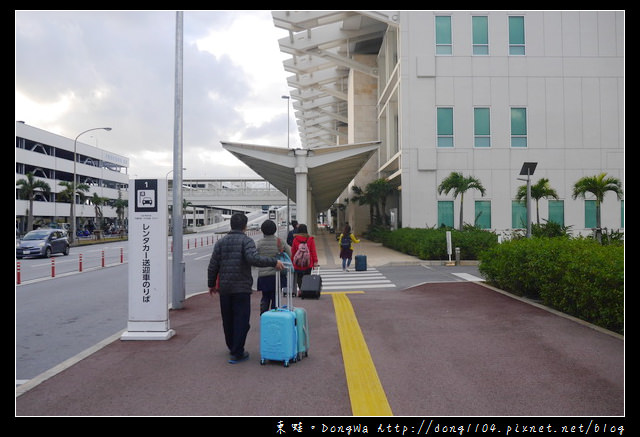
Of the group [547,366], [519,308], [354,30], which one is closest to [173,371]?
[547,366]

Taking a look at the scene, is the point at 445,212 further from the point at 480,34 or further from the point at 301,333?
the point at 301,333

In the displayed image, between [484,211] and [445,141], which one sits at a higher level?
[445,141]

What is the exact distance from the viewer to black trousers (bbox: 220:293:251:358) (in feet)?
17.5

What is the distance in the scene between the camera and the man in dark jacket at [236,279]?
5.34 meters

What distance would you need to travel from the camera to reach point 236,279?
539cm

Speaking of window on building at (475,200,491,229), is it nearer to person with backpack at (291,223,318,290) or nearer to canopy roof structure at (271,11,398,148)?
canopy roof structure at (271,11,398,148)

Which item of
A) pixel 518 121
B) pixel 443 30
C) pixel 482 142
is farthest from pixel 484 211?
pixel 443 30

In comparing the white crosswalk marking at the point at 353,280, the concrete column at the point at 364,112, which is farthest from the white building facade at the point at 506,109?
the concrete column at the point at 364,112

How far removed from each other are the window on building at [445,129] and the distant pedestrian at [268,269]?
68.5 feet

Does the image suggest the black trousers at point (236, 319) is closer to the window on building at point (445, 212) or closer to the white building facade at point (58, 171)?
the window on building at point (445, 212)

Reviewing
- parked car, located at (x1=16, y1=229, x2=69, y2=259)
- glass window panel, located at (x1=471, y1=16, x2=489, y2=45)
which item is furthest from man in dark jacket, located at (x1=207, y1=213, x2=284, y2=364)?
glass window panel, located at (x1=471, y1=16, x2=489, y2=45)

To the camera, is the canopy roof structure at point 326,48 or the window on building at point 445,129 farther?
the canopy roof structure at point 326,48

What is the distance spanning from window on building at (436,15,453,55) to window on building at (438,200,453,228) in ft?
29.1

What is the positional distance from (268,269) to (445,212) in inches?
837
